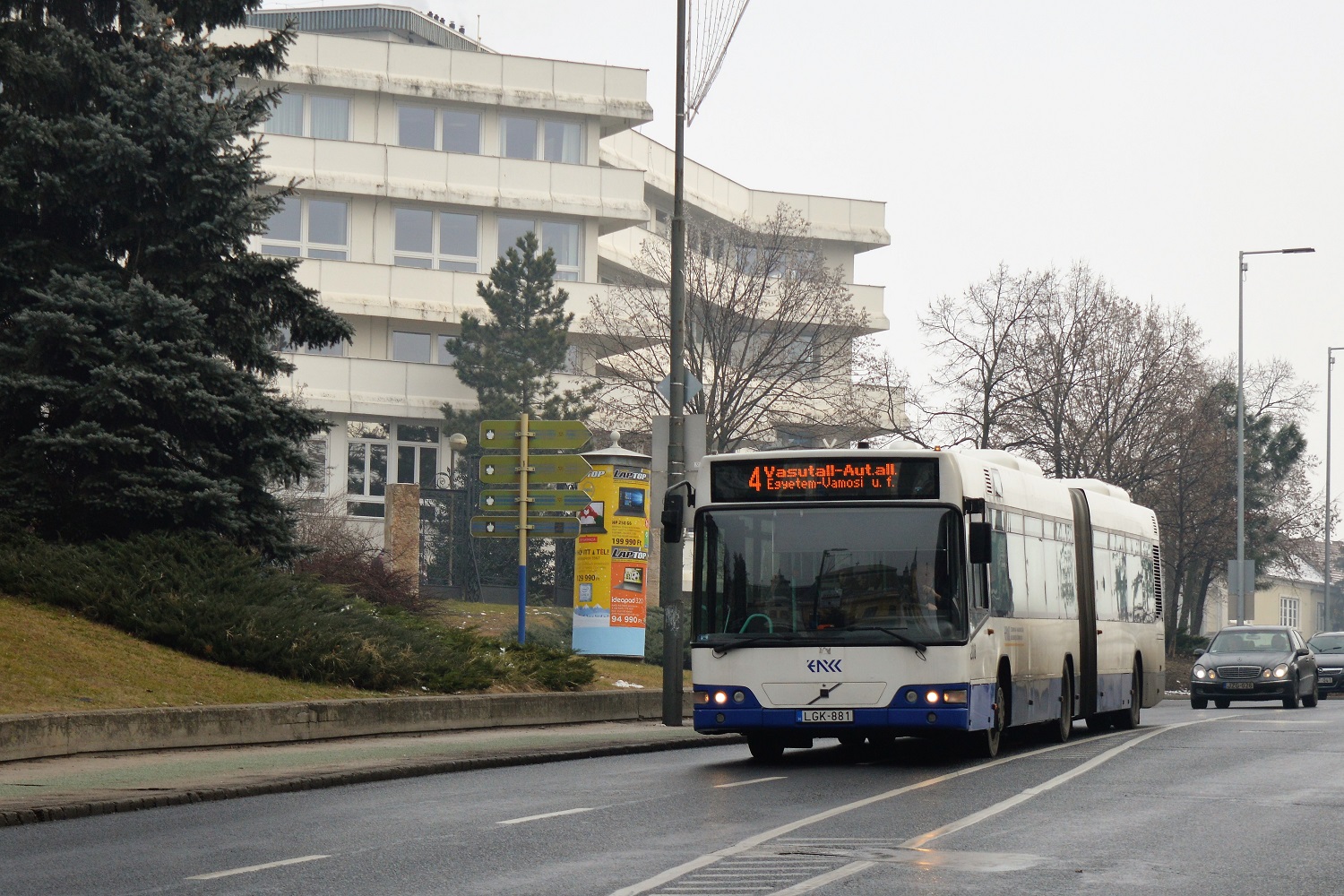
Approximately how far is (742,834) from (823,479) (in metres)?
6.70

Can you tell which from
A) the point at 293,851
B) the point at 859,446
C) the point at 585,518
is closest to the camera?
the point at 293,851

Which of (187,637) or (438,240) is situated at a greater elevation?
(438,240)

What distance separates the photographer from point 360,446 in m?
60.2

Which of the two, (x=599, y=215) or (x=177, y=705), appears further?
(x=599, y=215)

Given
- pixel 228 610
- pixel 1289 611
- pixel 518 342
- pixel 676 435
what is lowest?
pixel 1289 611

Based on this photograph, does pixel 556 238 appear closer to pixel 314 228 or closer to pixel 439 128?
pixel 439 128

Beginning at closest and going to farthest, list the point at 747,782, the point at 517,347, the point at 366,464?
the point at 747,782, the point at 517,347, the point at 366,464

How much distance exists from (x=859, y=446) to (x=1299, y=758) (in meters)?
5.58

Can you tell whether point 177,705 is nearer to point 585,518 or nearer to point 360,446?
point 585,518

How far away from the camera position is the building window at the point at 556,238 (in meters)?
63.4

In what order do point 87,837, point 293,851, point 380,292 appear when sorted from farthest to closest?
point 380,292 → point 87,837 → point 293,851

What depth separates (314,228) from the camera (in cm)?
6078

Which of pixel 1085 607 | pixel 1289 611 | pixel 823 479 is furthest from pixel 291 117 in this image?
Answer: pixel 1289 611

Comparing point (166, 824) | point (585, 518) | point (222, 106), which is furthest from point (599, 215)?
point (166, 824)
